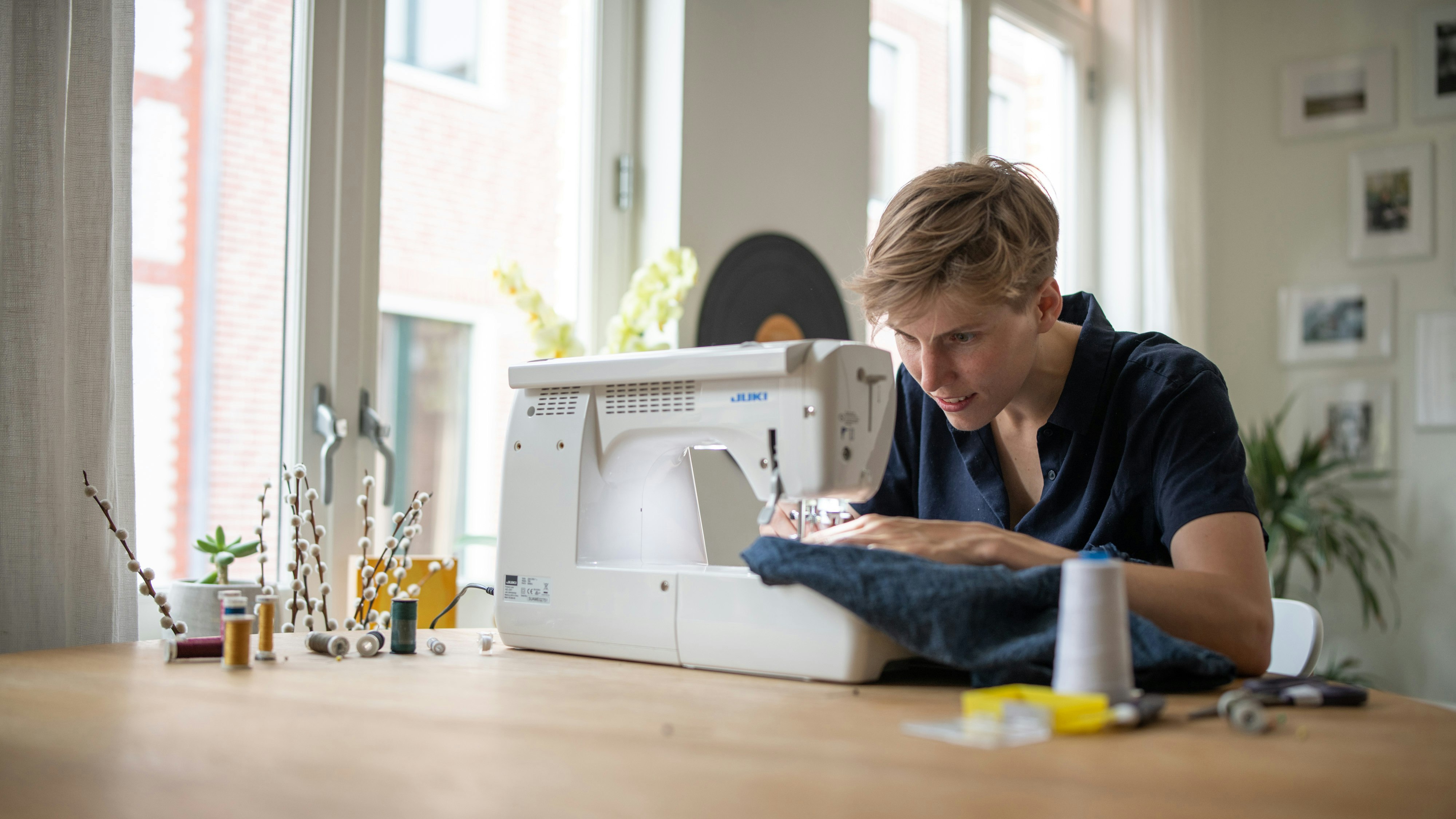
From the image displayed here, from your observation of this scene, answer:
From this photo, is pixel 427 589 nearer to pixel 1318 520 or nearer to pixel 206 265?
pixel 206 265

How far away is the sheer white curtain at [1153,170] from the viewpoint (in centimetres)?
399

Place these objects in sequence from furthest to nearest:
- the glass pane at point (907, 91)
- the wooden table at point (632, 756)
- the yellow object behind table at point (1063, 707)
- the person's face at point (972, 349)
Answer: the glass pane at point (907, 91)
the person's face at point (972, 349)
the yellow object behind table at point (1063, 707)
the wooden table at point (632, 756)

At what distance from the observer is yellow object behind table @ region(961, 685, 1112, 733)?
819mm

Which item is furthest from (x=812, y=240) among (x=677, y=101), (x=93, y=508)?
(x=93, y=508)

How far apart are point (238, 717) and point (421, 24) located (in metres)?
1.66

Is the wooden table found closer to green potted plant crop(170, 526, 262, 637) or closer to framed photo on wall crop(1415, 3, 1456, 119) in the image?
green potted plant crop(170, 526, 262, 637)

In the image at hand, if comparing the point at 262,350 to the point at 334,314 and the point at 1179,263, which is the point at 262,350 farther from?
the point at 1179,263

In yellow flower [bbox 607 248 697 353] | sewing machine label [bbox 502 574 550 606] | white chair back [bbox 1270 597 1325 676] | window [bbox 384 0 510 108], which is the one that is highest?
window [bbox 384 0 510 108]

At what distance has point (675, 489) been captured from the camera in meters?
1.42

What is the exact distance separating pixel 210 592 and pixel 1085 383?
1.20 m

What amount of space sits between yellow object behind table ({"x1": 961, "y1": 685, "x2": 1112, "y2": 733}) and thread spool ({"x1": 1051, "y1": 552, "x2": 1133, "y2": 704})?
0.02 metres

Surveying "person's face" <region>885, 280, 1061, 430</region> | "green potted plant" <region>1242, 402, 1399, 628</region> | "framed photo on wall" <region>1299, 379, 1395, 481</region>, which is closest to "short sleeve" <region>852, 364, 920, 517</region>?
"person's face" <region>885, 280, 1061, 430</region>

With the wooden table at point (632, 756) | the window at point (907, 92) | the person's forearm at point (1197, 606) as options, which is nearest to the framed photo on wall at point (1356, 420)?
the window at point (907, 92)

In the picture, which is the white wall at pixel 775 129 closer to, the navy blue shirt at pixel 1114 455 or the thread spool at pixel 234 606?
the navy blue shirt at pixel 1114 455
